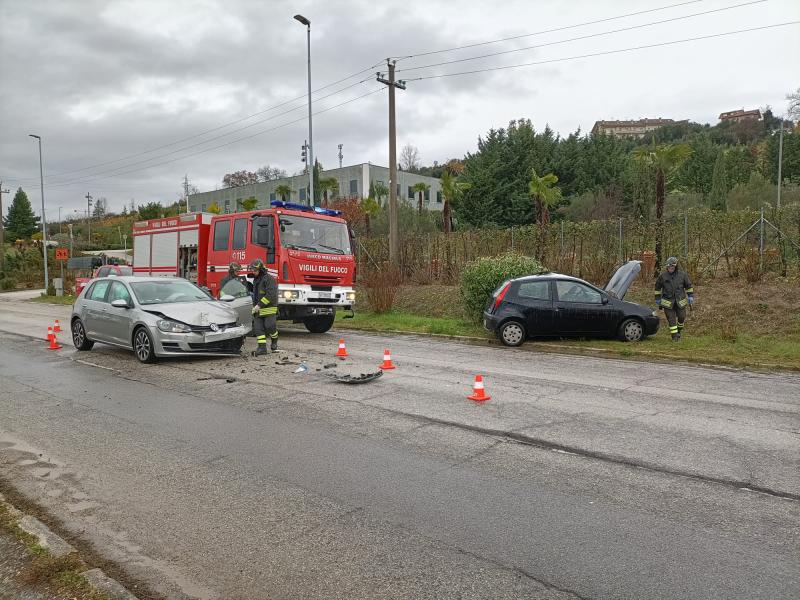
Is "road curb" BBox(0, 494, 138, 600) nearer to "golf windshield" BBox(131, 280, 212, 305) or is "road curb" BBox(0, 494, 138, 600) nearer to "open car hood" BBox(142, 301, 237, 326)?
"open car hood" BBox(142, 301, 237, 326)

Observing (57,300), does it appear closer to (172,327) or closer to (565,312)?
(172,327)

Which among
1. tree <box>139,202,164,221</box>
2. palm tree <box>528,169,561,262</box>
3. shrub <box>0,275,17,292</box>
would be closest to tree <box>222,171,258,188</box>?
tree <box>139,202,164,221</box>

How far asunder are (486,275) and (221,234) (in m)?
6.76

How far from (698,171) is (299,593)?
247 feet

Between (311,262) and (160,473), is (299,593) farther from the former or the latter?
(311,262)

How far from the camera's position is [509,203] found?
150 ft

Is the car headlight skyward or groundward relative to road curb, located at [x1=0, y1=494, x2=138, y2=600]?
skyward

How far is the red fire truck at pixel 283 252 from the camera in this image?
14.1 m

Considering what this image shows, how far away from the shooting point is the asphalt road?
3.41 meters

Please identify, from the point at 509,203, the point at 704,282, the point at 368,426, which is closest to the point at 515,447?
the point at 368,426

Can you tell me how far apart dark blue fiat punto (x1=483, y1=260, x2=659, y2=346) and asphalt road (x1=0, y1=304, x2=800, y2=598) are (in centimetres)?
416

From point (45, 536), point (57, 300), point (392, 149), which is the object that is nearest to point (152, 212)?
point (57, 300)

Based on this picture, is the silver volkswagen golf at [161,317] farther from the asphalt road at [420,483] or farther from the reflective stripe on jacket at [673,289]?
Answer: the reflective stripe on jacket at [673,289]

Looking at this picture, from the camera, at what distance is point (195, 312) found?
10.6 meters
